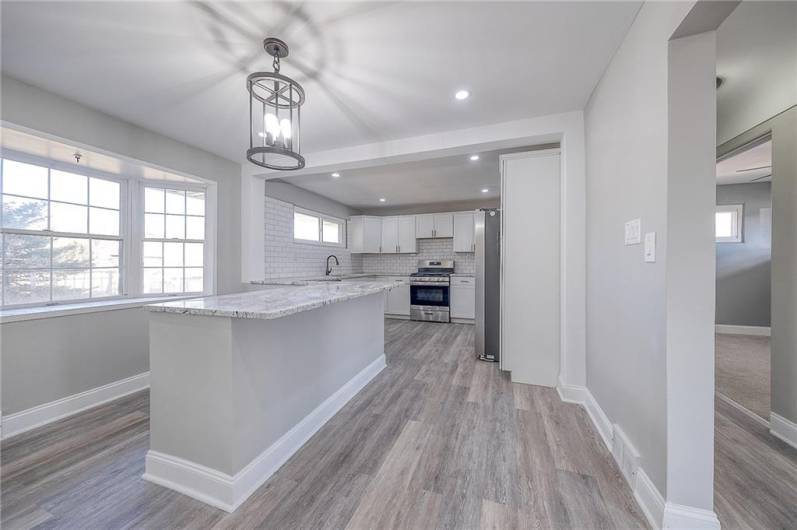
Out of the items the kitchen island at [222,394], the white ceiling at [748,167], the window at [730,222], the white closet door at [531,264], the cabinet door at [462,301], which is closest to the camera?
the kitchen island at [222,394]

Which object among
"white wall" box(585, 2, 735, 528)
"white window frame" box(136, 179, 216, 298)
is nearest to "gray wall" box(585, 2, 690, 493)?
"white wall" box(585, 2, 735, 528)

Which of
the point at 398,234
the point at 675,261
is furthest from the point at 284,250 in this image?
the point at 675,261

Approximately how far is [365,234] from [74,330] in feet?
14.9

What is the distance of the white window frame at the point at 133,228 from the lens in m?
2.49

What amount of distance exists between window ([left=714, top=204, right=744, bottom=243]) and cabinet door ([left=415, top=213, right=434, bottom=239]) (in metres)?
4.67

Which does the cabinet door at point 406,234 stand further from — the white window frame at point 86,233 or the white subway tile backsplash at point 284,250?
the white window frame at point 86,233

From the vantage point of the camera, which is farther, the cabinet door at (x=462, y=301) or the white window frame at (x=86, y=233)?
the cabinet door at (x=462, y=301)

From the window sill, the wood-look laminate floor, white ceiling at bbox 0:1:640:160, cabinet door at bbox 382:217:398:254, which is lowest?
the wood-look laminate floor

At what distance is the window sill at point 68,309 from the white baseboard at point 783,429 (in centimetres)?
493

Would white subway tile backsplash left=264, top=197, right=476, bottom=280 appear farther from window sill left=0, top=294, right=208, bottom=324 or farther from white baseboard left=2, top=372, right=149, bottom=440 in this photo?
white baseboard left=2, top=372, right=149, bottom=440

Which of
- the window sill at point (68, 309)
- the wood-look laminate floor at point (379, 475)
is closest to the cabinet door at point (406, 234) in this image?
the wood-look laminate floor at point (379, 475)

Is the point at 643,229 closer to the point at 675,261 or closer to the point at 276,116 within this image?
the point at 675,261

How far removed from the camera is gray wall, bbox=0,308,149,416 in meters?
1.97

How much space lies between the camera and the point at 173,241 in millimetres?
3100
